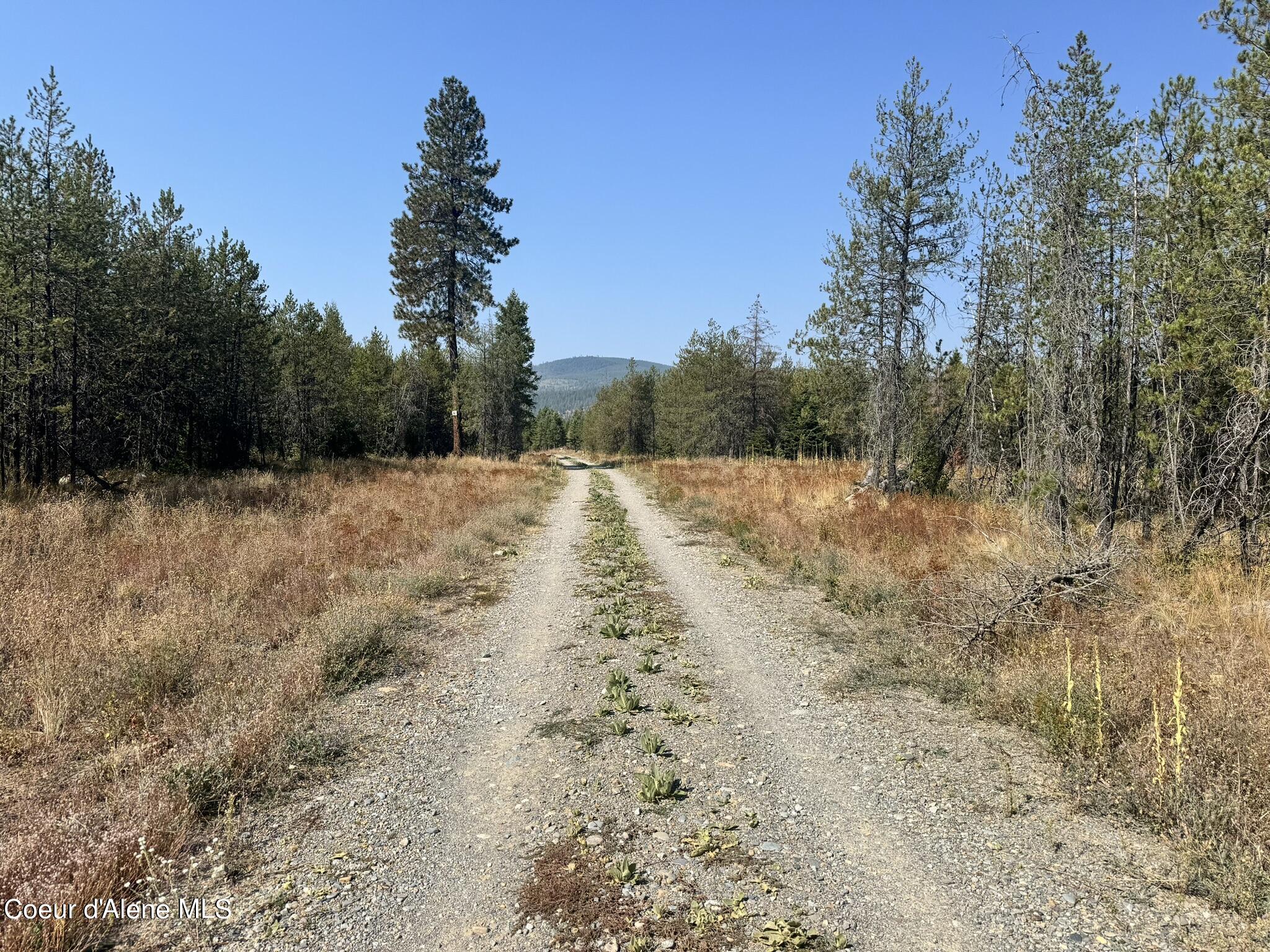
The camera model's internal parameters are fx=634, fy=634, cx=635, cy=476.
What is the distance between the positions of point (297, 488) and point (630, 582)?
14178 mm

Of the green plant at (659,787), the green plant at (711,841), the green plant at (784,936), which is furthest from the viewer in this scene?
the green plant at (659,787)

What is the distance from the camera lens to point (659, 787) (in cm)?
445

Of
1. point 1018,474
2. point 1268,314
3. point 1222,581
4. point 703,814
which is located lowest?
point 703,814

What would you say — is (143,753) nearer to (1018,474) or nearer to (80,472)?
(1018,474)

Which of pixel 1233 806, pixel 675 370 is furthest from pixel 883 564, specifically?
pixel 675 370

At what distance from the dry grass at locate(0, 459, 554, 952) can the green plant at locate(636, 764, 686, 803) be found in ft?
8.59

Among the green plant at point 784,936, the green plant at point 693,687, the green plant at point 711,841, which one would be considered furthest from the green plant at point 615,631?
the green plant at point 784,936

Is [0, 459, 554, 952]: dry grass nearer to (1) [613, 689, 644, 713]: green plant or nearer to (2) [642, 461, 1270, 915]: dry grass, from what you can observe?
(1) [613, 689, 644, 713]: green plant

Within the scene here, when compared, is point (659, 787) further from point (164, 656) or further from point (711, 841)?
point (164, 656)

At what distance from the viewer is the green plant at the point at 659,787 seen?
174 inches

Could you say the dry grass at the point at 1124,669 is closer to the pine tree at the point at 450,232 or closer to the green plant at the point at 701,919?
the green plant at the point at 701,919

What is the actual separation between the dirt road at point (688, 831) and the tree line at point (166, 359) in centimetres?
1655

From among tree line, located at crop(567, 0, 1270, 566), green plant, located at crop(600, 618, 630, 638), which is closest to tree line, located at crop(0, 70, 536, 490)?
green plant, located at crop(600, 618, 630, 638)

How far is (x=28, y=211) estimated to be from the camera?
15438 mm
